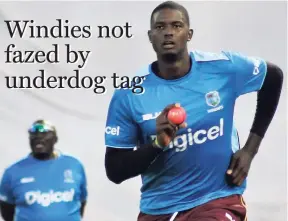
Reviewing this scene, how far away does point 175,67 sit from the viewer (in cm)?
309

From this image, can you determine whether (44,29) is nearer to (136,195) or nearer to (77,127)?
(77,127)

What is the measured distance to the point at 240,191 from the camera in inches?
122

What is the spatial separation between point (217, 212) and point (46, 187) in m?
1.36

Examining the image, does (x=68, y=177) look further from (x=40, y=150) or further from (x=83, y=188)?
(x=40, y=150)

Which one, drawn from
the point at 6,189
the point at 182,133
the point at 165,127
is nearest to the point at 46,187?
the point at 6,189

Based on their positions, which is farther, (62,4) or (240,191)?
(62,4)

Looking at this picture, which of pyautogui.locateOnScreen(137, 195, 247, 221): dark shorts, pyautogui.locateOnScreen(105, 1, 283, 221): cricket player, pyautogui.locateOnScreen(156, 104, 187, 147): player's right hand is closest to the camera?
pyautogui.locateOnScreen(156, 104, 187, 147): player's right hand

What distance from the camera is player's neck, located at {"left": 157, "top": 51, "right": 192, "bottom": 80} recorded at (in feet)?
10.1

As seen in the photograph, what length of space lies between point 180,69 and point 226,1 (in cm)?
107

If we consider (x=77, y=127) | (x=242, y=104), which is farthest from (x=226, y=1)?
(x=77, y=127)

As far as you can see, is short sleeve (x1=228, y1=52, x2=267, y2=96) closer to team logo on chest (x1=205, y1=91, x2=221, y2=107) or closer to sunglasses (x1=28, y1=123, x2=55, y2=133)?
team logo on chest (x1=205, y1=91, x2=221, y2=107)

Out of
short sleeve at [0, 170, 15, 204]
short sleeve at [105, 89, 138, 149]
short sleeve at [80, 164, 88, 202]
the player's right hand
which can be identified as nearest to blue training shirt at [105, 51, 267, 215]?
short sleeve at [105, 89, 138, 149]

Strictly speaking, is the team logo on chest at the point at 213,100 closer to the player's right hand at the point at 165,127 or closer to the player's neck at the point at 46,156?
the player's right hand at the point at 165,127

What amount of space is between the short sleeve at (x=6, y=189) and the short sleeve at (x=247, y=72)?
147cm
